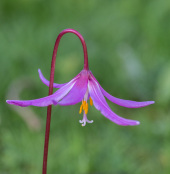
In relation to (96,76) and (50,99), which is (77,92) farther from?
(96,76)

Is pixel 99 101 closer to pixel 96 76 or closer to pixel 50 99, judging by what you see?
pixel 50 99

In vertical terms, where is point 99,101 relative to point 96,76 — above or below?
above

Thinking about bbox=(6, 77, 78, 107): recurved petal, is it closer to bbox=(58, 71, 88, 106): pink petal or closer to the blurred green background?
bbox=(58, 71, 88, 106): pink petal

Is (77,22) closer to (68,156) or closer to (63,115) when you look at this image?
(63,115)

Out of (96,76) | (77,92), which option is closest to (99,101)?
(77,92)

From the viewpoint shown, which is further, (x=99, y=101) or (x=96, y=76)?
(x=96, y=76)

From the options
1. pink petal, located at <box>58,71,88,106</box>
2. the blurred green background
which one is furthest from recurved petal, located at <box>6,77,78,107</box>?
the blurred green background
